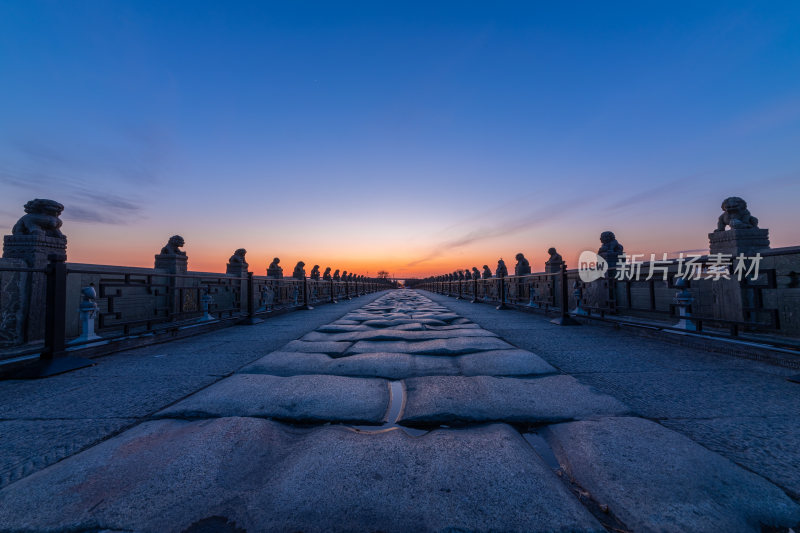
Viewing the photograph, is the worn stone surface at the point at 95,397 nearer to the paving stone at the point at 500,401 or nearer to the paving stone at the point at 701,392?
the paving stone at the point at 500,401

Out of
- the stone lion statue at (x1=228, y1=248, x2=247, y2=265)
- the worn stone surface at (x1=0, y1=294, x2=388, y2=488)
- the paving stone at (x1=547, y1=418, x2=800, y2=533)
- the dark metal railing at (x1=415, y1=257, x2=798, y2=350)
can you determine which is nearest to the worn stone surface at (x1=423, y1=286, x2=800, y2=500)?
the paving stone at (x1=547, y1=418, x2=800, y2=533)

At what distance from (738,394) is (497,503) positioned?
104 inches

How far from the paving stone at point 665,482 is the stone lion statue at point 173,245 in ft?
37.0

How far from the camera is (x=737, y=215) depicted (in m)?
7.55

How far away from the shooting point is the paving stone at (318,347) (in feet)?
12.9

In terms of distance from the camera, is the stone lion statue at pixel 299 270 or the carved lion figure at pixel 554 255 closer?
the carved lion figure at pixel 554 255

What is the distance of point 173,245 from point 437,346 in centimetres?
966

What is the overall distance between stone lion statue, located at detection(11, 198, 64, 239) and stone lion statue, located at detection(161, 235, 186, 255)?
263cm

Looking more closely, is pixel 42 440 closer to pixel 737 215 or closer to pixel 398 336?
pixel 398 336

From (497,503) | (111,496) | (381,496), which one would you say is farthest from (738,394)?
(111,496)

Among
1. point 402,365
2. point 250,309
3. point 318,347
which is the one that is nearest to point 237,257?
point 250,309

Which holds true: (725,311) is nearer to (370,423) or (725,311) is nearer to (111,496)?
(370,423)

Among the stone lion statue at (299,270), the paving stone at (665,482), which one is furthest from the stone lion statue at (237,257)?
the paving stone at (665,482)

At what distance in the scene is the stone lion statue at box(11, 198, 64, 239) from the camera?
638cm
